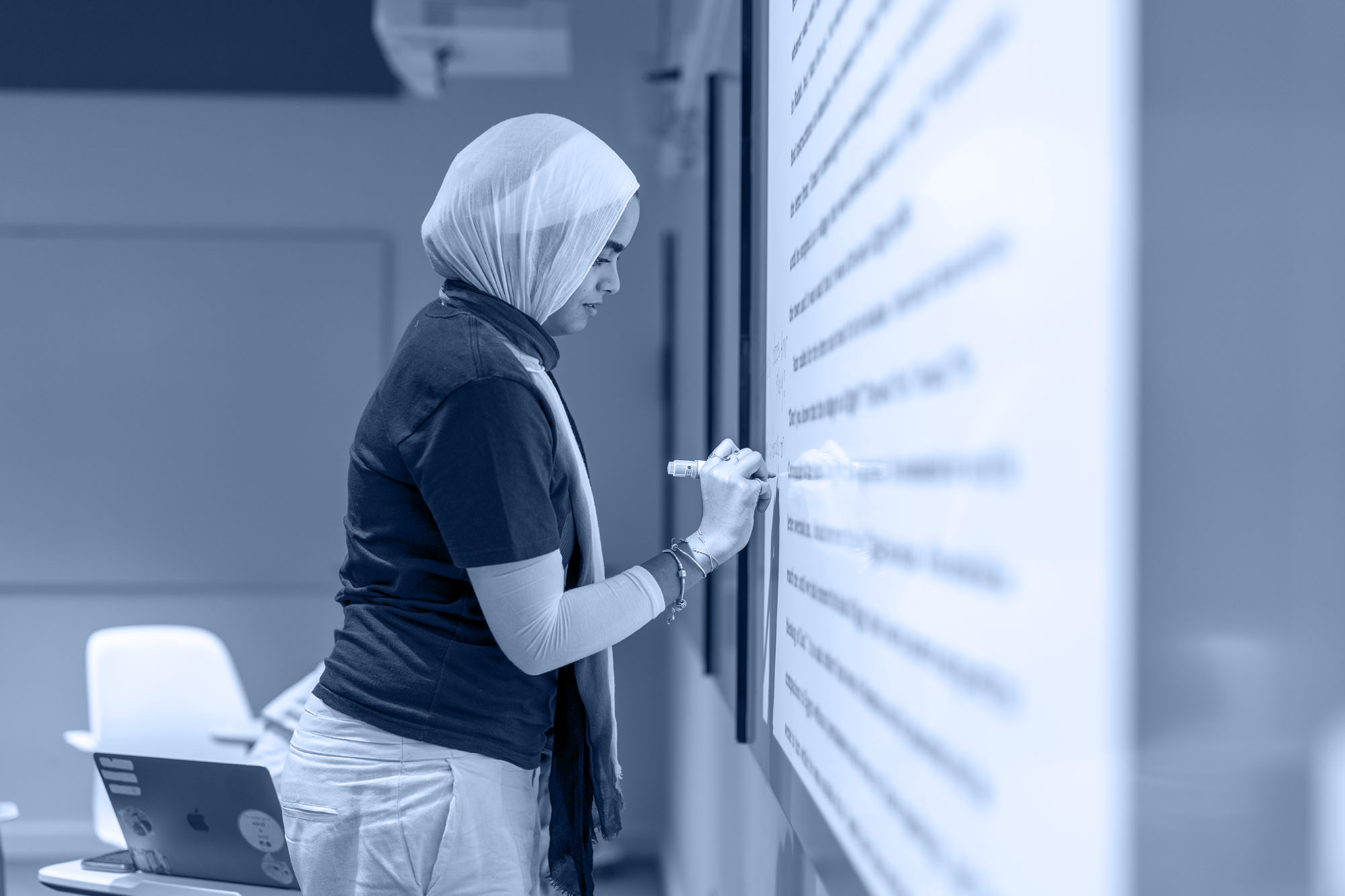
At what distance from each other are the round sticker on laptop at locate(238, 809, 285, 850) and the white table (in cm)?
8

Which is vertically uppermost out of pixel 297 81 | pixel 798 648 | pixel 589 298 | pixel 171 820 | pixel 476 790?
pixel 297 81

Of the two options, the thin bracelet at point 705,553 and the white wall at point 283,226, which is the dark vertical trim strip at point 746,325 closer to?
the thin bracelet at point 705,553

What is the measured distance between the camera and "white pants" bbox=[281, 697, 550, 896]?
1.21m

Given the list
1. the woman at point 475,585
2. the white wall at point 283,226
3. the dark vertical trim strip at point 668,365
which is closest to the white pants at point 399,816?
the woman at point 475,585

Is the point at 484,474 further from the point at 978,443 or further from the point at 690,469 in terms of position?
the point at 978,443

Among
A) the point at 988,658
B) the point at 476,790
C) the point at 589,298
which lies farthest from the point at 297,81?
the point at 988,658

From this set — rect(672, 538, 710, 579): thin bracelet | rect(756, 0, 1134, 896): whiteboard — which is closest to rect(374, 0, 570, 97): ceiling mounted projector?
rect(672, 538, 710, 579): thin bracelet

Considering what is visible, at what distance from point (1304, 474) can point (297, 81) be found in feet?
13.8

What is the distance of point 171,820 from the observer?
6.07 ft

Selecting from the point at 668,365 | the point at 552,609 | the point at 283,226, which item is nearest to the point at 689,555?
the point at 552,609

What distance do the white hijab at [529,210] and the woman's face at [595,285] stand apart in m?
0.04

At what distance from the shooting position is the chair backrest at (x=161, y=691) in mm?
3064

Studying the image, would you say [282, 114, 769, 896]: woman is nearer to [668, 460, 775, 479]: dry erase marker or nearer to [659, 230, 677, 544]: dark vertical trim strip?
[668, 460, 775, 479]: dry erase marker

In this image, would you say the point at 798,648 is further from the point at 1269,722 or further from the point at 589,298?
the point at 1269,722
